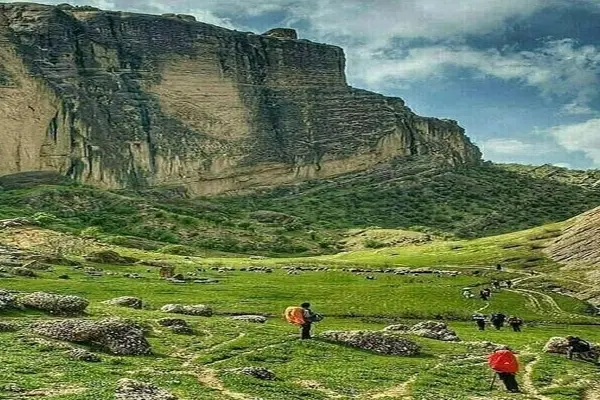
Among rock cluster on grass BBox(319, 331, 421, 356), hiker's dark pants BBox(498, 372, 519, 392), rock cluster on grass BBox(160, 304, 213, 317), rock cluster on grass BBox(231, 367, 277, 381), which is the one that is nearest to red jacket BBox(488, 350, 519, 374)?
hiker's dark pants BBox(498, 372, 519, 392)

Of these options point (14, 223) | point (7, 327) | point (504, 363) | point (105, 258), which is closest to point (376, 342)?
point (504, 363)

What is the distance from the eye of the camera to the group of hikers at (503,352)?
33031 millimetres

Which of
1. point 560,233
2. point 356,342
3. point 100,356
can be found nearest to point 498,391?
point 356,342

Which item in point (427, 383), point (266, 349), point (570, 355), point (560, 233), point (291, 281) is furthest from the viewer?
point (560, 233)

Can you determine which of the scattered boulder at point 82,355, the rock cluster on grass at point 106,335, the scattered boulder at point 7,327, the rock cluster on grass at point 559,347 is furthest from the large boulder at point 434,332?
the scattered boulder at point 7,327

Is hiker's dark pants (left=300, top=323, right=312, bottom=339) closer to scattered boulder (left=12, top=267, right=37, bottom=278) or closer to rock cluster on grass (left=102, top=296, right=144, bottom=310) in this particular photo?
rock cluster on grass (left=102, top=296, right=144, bottom=310)

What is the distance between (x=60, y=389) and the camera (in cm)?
2470

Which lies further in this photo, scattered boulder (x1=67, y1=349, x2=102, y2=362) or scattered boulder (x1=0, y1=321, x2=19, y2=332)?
scattered boulder (x1=0, y1=321, x2=19, y2=332)

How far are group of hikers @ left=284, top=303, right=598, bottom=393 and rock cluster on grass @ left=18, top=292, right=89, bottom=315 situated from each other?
1260cm

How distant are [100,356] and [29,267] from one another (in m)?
51.8

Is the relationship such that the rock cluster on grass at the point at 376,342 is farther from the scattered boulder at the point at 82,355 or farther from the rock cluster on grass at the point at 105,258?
the rock cluster on grass at the point at 105,258

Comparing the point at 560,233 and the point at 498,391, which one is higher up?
the point at 560,233

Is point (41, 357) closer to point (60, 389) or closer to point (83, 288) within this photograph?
point (60, 389)

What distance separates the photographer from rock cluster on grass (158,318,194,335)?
133ft
